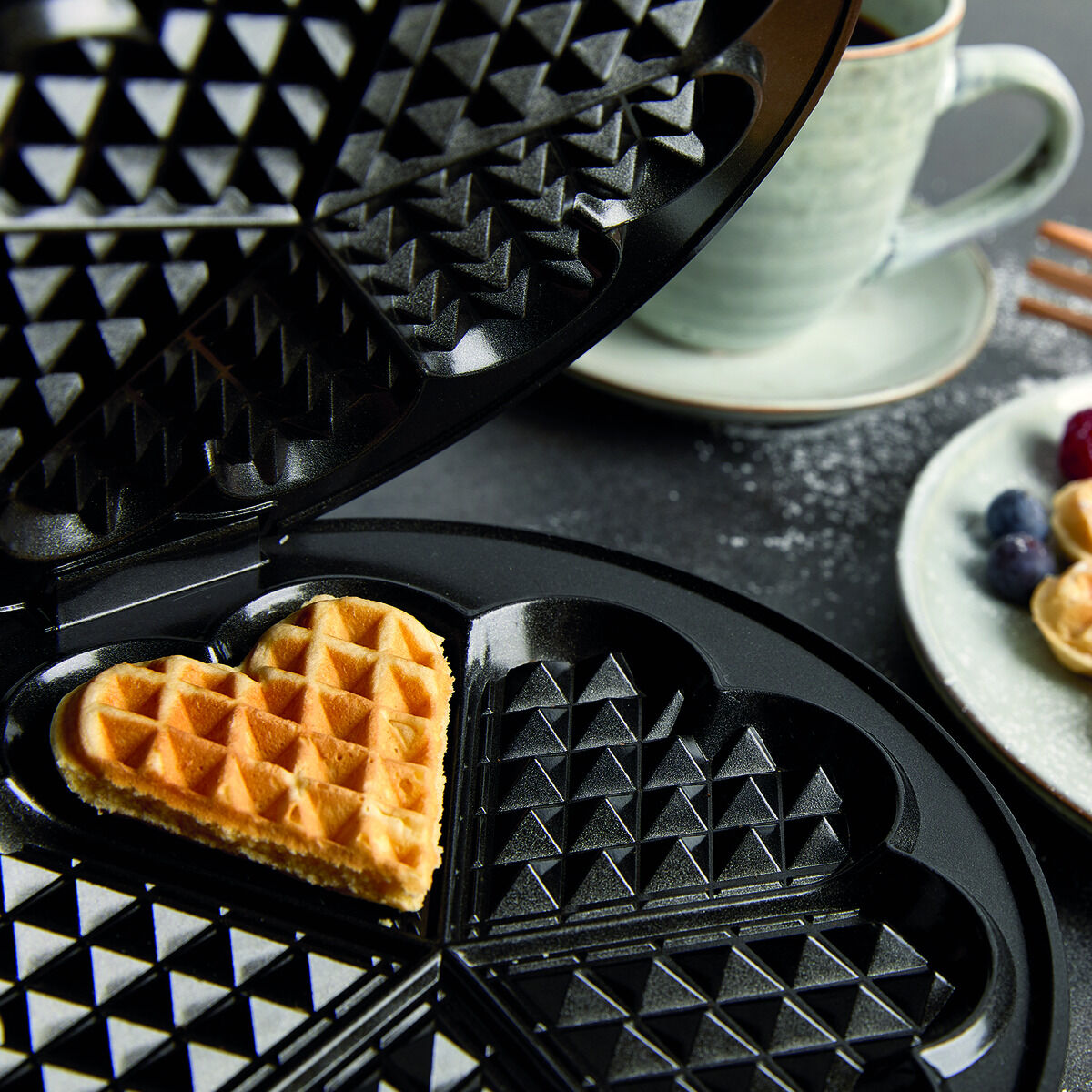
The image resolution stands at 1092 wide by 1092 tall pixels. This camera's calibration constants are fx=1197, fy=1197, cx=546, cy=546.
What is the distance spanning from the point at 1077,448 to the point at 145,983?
1.10 meters

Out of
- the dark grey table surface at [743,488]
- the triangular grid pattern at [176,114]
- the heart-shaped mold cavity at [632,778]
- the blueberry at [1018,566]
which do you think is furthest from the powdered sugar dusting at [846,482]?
the triangular grid pattern at [176,114]

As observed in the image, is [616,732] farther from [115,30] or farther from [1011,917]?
[115,30]

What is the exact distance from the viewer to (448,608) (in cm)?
97

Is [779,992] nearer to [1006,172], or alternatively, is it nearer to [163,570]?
[163,570]

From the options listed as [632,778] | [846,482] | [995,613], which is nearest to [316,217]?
[632,778]

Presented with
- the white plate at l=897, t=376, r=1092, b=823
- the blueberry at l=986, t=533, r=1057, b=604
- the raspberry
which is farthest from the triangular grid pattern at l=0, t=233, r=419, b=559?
the raspberry

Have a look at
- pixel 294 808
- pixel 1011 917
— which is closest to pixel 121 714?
pixel 294 808

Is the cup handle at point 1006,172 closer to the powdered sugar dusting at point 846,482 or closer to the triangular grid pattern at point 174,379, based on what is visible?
the powdered sugar dusting at point 846,482

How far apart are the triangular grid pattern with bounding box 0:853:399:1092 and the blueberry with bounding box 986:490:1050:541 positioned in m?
0.81

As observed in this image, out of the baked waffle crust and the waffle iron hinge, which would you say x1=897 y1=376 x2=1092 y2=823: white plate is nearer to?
the baked waffle crust

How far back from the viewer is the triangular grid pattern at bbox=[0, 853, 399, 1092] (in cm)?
73

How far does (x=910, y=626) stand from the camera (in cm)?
112

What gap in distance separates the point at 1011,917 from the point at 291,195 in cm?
64

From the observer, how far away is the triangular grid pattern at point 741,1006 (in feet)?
2.48
